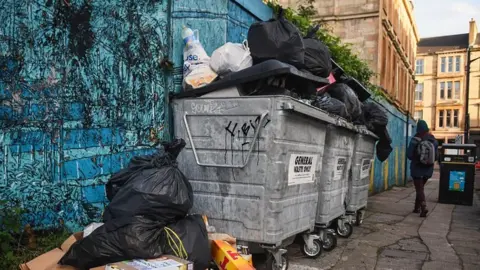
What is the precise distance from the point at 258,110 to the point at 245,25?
7.88 ft

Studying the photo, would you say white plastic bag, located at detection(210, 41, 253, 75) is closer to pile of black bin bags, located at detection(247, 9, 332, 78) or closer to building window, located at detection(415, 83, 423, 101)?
pile of black bin bags, located at detection(247, 9, 332, 78)

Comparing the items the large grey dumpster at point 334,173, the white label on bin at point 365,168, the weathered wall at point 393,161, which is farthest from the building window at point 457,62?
the large grey dumpster at point 334,173

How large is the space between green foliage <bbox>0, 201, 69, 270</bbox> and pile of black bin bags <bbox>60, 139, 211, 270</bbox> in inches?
26.9

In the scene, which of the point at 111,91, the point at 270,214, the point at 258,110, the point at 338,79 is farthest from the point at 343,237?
the point at 111,91

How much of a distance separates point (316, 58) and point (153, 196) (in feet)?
7.51

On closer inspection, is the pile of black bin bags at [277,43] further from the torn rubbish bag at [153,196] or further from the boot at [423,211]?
the boot at [423,211]

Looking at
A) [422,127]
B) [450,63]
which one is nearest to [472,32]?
[450,63]

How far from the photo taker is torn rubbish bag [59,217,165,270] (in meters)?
2.65

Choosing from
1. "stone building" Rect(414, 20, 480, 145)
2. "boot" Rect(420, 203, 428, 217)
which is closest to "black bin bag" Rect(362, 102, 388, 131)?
"boot" Rect(420, 203, 428, 217)

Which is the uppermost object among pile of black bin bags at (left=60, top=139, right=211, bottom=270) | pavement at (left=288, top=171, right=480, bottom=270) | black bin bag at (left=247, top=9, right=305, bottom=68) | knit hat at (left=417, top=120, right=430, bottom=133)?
black bin bag at (left=247, top=9, right=305, bottom=68)

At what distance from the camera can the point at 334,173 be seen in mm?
4809

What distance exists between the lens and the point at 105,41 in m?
3.94

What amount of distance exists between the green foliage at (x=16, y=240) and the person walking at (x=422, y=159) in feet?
21.4

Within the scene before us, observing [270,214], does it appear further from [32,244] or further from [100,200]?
[32,244]
